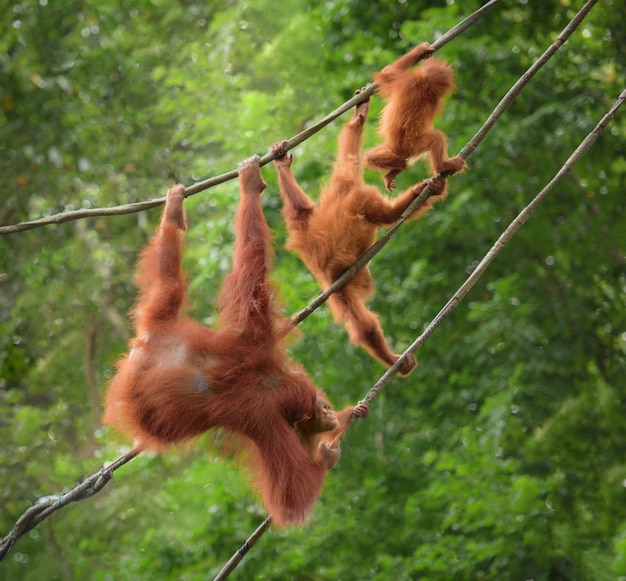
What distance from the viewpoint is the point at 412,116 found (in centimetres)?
371

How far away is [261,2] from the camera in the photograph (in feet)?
23.9

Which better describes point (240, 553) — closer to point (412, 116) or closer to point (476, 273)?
point (476, 273)

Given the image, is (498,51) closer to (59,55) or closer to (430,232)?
(430,232)

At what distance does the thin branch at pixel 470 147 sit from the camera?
3225mm

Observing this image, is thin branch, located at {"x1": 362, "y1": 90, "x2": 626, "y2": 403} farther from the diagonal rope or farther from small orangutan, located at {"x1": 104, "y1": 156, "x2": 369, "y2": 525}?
small orangutan, located at {"x1": 104, "y1": 156, "x2": 369, "y2": 525}

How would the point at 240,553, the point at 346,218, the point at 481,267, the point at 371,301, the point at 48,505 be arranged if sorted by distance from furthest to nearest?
the point at 371,301, the point at 346,218, the point at 481,267, the point at 240,553, the point at 48,505

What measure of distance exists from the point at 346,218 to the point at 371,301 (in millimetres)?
2283

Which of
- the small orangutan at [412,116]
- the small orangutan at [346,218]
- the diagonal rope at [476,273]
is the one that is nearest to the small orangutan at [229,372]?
the diagonal rope at [476,273]

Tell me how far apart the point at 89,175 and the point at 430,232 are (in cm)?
306

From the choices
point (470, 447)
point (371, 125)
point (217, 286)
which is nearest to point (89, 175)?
point (217, 286)

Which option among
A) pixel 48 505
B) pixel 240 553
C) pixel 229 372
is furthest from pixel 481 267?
pixel 48 505

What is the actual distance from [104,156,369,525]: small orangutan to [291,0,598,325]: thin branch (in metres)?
0.28

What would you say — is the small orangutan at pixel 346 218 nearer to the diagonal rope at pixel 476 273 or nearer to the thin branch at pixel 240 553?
the diagonal rope at pixel 476 273

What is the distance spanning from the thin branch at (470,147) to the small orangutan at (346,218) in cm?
10
